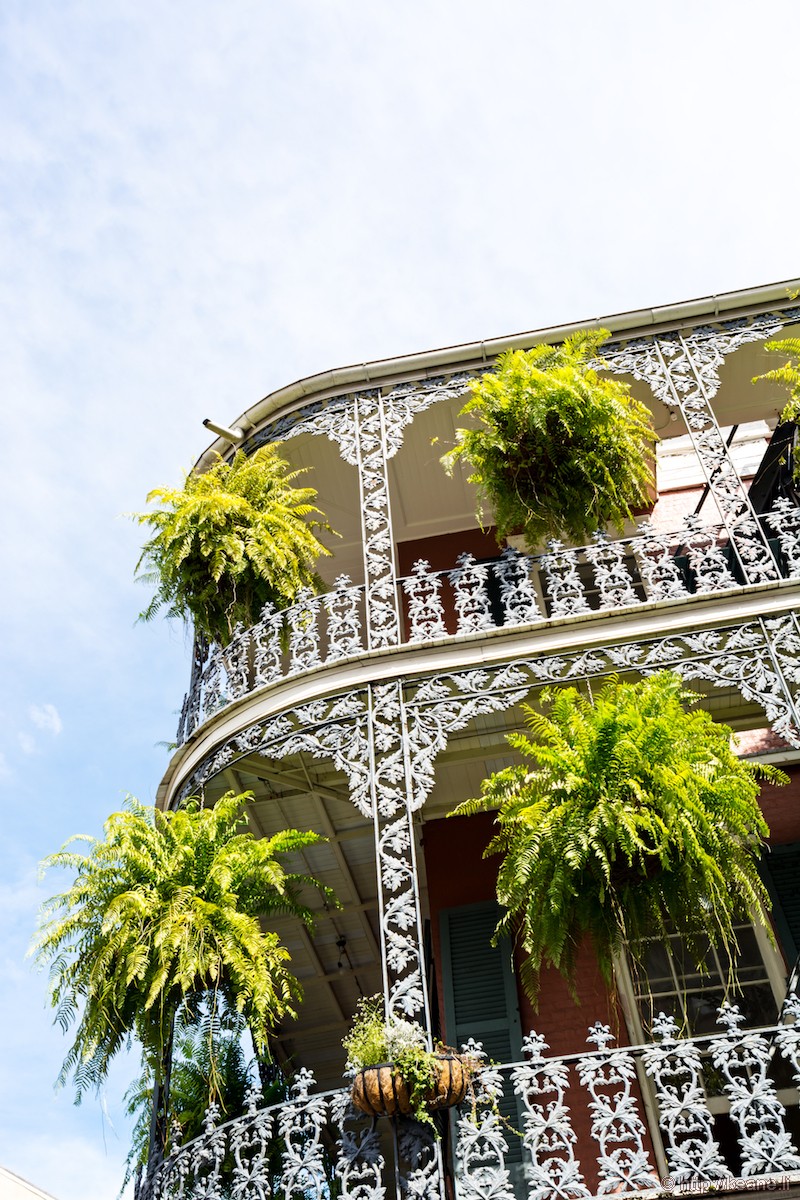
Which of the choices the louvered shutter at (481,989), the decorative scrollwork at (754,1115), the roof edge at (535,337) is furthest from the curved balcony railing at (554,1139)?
the roof edge at (535,337)

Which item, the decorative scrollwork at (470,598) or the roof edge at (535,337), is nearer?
the decorative scrollwork at (470,598)

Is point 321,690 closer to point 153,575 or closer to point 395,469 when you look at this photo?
point 153,575

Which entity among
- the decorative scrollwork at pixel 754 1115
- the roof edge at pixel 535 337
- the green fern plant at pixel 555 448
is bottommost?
the decorative scrollwork at pixel 754 1115

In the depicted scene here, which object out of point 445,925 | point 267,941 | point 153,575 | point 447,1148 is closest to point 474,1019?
point 445,925

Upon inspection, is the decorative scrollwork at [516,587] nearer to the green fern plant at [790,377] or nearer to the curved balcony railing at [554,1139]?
the green fern plant at [790,377]

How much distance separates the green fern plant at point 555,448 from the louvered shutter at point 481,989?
337 centimetres

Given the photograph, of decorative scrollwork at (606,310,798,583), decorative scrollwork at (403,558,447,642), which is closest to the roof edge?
decorative scrollwork at (606,310,798,583)

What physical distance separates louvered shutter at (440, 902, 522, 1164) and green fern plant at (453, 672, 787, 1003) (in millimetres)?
1958

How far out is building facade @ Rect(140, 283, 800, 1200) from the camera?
6547 millimetres

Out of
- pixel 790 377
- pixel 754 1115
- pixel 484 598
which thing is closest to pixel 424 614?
pixel 484 598

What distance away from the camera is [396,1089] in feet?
21.0

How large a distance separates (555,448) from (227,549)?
2.98m

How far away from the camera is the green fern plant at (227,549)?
9.77 metres

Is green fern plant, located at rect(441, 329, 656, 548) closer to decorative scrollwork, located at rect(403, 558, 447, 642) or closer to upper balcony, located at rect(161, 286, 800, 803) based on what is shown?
upper balcony, located at rect(161, 286, 800, 803)
